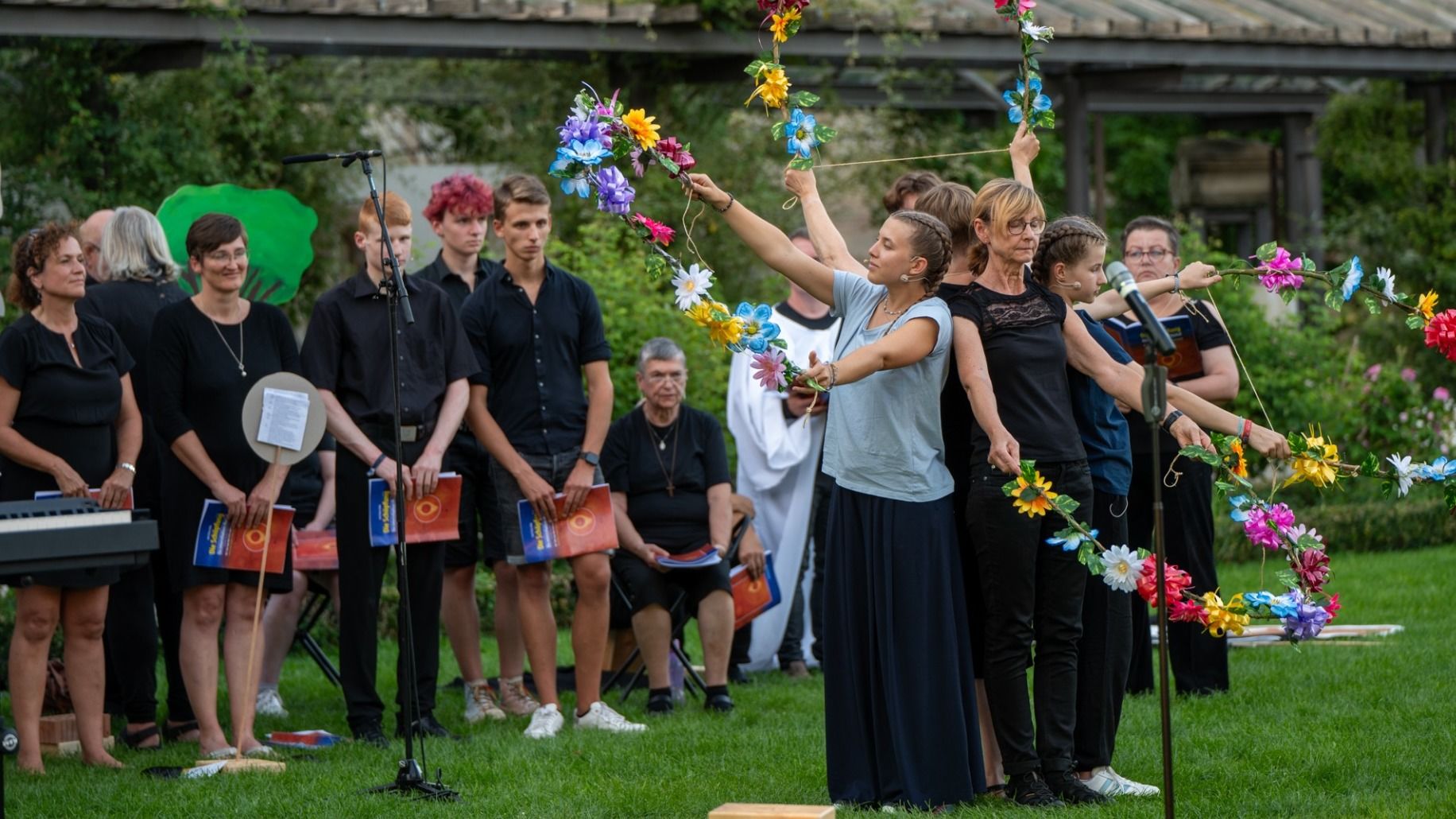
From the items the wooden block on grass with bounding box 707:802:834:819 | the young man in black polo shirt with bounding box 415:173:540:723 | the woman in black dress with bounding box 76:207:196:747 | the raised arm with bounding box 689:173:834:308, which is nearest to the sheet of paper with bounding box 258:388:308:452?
the woman in black dress with bounding box 76:207:196:747

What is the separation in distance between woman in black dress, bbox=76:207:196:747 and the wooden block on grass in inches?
124

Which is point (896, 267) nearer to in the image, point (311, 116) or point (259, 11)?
point (259, 11)

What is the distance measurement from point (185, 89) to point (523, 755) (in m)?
8.61

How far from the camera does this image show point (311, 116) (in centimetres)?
1505

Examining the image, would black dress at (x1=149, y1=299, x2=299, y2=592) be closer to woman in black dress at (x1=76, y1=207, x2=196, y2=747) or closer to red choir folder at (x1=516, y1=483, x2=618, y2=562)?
woman in black dress at (x1=76, y1=207, x2=196, y2=747)

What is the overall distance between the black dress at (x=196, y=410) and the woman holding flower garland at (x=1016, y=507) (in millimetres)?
2848

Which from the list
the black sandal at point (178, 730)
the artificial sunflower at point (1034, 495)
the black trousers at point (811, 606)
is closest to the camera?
the artificial sunflower at point (1034, 495)

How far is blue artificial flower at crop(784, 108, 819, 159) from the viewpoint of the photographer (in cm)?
566

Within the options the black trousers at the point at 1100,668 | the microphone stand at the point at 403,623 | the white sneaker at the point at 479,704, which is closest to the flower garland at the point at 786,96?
the microphone stand at the point at 403,623

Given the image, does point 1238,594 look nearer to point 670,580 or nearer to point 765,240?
point 765,240

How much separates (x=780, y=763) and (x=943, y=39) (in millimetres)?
9292

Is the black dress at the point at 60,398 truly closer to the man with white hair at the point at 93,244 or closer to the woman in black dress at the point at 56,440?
the woman in black dress at the point at 56,440

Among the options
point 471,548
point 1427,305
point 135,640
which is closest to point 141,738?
point 135,640

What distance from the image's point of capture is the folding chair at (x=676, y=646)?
8109 millimetres
